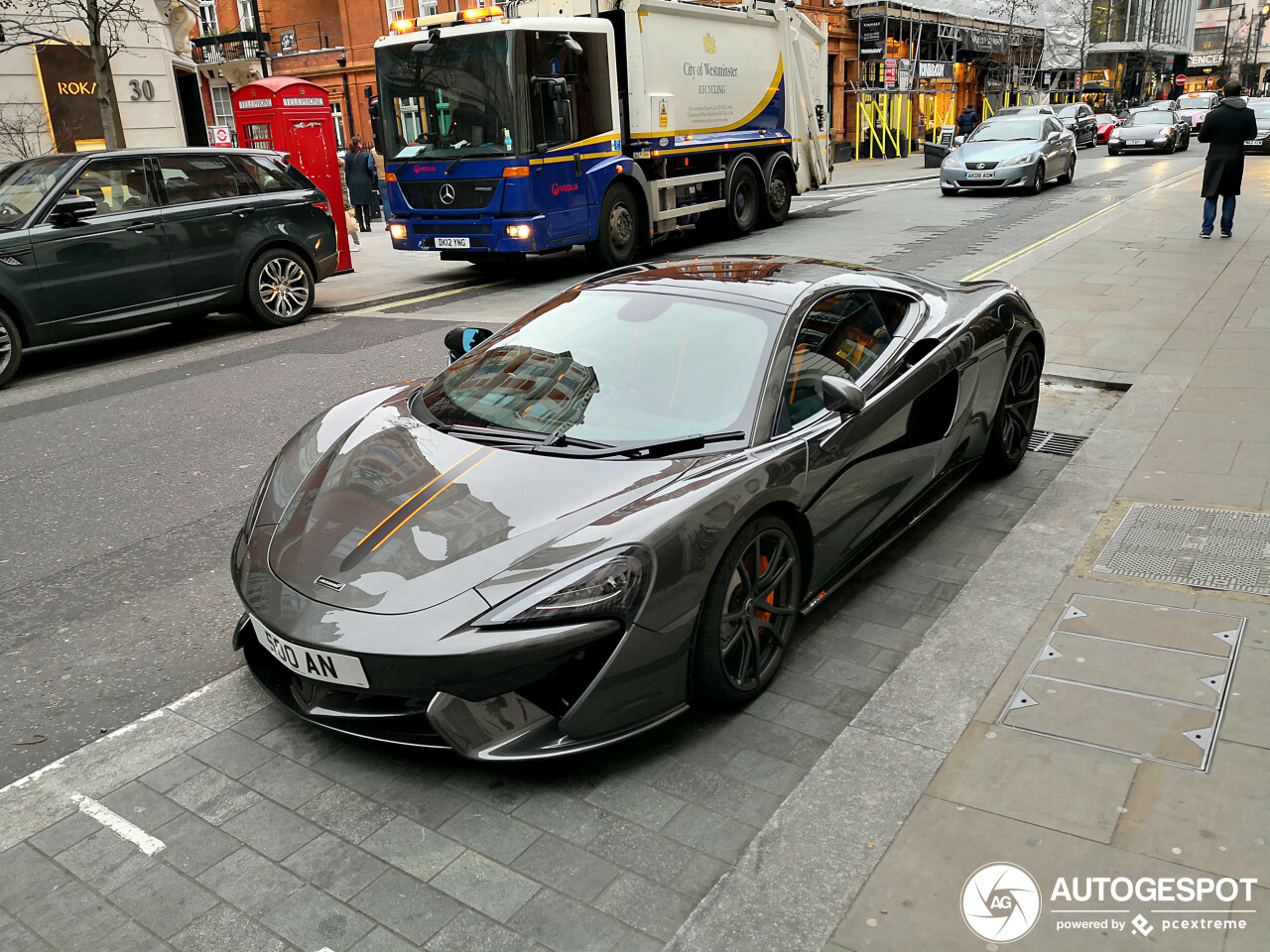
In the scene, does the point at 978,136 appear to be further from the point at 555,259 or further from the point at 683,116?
the point at 555,259

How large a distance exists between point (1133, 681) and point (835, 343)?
64.3 inches

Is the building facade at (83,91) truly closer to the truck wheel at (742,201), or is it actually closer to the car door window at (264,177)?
the car door window at (264,177)

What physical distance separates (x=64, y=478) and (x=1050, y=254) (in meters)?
11.0

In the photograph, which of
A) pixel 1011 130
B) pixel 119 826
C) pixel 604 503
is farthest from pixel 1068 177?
pixel 119 826

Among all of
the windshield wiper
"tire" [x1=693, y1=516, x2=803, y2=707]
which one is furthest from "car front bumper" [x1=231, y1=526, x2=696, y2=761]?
the windshield wiper

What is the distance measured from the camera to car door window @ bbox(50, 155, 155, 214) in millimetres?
9500

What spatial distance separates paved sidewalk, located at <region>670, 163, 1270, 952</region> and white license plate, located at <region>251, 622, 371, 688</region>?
1.15m

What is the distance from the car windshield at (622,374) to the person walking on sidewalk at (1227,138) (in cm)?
1106

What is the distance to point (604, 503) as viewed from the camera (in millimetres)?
3266

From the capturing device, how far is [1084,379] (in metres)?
7.46

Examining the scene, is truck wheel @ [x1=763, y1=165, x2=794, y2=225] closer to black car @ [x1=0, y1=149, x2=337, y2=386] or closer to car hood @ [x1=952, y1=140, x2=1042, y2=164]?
car hood @ [x1=952, y1=140, x2=1042, y2=164]

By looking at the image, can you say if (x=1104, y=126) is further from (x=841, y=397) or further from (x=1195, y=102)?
(x=841, y=397)

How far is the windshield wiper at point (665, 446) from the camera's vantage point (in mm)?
3549

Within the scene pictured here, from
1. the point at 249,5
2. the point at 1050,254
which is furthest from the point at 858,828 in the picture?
the point at 249,5
